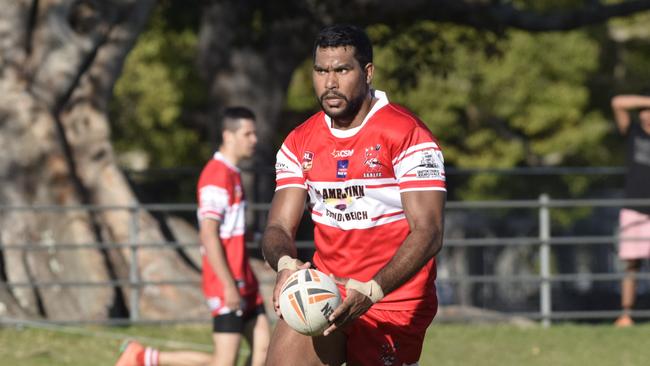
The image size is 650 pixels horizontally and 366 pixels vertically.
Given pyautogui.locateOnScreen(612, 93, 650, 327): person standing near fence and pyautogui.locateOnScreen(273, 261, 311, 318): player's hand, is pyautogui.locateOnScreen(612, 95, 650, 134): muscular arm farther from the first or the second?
pyautogui.locateOnScreen(273, 261, 311, 318): player's hand

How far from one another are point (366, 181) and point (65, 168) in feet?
28.8

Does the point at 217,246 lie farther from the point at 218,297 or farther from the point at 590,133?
the point at 590,133

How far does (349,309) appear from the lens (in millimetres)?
5668

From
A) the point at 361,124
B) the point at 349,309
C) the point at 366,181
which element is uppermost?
the point at 361,124

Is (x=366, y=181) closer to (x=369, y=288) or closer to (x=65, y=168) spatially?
(x=369, y=288)

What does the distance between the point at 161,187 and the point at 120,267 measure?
851 centimetres

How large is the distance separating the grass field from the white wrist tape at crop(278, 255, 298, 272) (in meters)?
5.71

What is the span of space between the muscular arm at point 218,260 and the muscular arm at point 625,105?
6415 millimetres

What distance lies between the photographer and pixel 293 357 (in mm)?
6199

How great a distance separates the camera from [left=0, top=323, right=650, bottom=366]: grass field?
1176 centimetres

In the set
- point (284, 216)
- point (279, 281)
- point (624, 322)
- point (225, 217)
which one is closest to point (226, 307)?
point (225, 217)

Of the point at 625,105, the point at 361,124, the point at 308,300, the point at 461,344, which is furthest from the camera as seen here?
the point at 625,105

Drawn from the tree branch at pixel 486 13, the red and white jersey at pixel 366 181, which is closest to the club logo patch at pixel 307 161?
the red and white jersey at pixel 366 181

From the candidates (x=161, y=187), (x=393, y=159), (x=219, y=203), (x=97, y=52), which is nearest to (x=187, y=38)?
(x=161, y=187)
